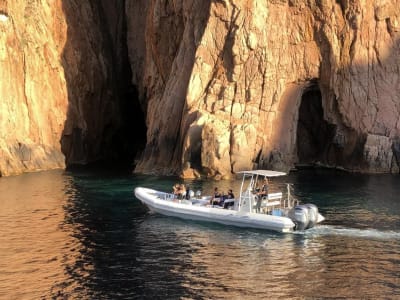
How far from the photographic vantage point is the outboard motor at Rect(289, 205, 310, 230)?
30.0 m

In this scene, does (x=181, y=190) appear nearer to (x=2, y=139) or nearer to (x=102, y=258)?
(x=102, y=258)

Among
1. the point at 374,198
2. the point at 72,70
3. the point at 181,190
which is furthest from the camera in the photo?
the point at 72,70

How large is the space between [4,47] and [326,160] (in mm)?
33364

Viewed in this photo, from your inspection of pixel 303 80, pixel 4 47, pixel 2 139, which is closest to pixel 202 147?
pixel 303 80

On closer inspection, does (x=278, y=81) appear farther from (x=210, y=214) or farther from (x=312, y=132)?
(x=210, y=214)

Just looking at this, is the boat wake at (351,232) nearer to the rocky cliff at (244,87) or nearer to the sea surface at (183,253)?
the sea surface at (183,253)

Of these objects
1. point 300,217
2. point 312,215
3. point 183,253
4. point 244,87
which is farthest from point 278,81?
point 183,253

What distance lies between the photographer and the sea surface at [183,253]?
862 inches

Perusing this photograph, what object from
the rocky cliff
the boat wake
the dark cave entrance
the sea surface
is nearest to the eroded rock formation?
the rocky cliff

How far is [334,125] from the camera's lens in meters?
58.1

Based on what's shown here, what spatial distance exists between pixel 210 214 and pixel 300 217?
17.8 ft

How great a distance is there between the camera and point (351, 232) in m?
30.0

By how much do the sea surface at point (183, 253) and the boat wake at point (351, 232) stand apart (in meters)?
0.05

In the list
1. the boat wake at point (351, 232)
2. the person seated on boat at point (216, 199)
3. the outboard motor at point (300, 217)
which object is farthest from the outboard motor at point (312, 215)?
the person seated on boat at point (216, 199)
